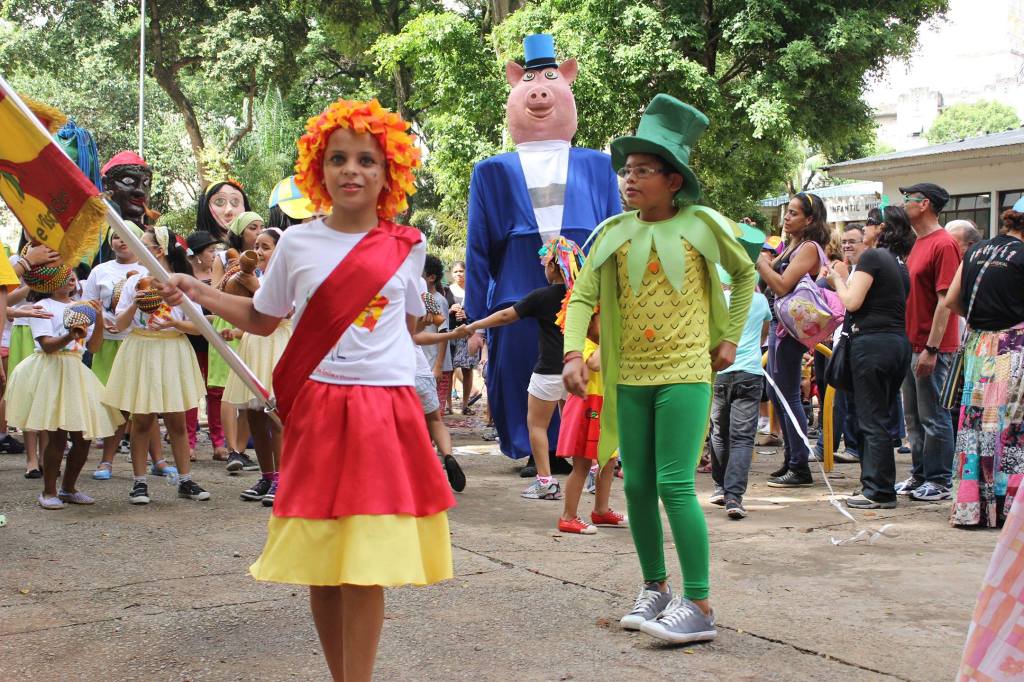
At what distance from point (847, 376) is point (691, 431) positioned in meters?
3.93

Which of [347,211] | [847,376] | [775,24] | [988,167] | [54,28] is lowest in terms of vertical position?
[847,376]

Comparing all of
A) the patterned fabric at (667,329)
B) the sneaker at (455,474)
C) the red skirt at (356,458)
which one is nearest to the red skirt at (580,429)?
the sneaker at (455,474)

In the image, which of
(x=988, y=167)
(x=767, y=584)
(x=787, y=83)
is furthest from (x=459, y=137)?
(x=767, y=584)

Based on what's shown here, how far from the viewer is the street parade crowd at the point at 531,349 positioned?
10.8ft

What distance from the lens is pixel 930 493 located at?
7.66 m

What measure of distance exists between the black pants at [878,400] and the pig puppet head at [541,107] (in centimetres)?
255

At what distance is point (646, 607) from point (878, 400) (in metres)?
3.61

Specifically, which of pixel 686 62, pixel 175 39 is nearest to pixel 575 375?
pixel 686 62

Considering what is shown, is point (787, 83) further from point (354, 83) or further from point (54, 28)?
point (54, 28)

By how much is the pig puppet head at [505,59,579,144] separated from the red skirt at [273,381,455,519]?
4895 mm

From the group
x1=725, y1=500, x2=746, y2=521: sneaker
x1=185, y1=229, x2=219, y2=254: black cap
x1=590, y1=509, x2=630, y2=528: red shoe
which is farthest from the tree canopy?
x1=590, y1=509, x2=630, y2=528: red shoe

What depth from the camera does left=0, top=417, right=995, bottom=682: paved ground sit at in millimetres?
3785

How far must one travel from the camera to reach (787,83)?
60.6 feet

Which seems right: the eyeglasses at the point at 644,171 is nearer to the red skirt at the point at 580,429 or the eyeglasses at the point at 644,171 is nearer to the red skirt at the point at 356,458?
the red skirt at the point at 356,458
